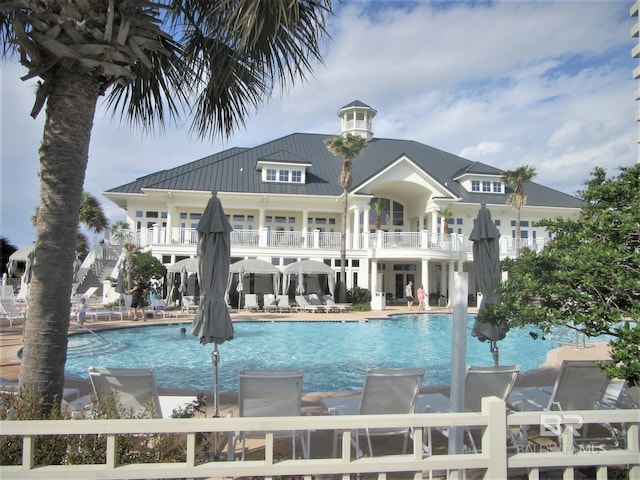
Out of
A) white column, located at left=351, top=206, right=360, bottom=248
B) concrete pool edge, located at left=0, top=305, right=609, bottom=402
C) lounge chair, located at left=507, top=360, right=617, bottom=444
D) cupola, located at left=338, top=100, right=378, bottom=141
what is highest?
cupola, located at left=338, top=100, right=378, bottom=141

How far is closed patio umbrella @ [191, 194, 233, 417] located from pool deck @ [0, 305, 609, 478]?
104 centimetres

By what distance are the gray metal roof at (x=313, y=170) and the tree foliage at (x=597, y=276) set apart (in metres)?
22.6

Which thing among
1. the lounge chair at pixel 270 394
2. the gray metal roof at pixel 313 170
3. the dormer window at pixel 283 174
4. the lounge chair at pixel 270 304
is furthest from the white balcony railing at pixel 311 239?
the lounge chair at pixel 270 394

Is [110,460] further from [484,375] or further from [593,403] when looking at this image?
[593,403]

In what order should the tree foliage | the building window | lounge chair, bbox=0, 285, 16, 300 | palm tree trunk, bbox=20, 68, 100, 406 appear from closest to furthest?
the tree foliage
palm tree trunk, bbox=20, 68, 100, 406
lounge chair, bbox=0, 285, 16, 300
the building window

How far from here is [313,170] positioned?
3019 centimetres

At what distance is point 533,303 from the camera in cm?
423

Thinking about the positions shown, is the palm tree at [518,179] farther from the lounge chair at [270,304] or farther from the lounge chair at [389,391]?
the lounge chair at [389,391]

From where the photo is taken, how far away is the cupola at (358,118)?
3375 centimetres

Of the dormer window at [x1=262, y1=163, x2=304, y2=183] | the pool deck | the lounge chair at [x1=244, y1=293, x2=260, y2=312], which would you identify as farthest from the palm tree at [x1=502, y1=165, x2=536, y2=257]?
the lounge chair at [x1=244, y1=293, x2=260, y2=312]

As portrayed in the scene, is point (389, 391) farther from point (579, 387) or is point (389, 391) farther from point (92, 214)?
point (92, 214)

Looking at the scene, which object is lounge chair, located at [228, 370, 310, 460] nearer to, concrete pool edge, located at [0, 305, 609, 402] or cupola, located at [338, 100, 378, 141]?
concrete pool edge, located at [0, 305, 609, 402]

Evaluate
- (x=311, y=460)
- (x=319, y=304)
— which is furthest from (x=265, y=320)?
(x=311, y=460)

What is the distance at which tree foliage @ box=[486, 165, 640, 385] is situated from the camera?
10.9 feet
